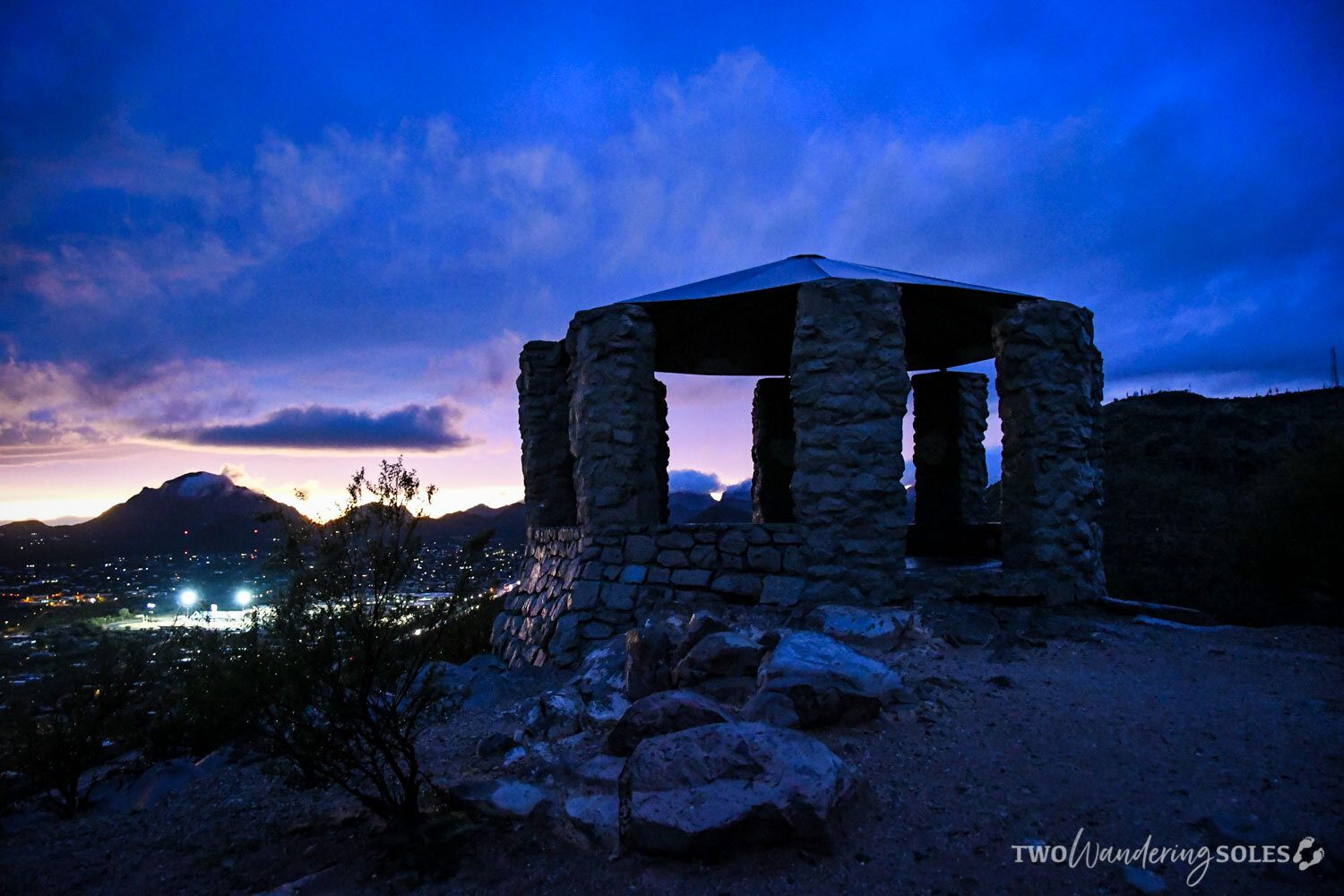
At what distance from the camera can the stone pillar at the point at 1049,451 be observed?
7.37 meters

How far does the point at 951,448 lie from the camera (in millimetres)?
11844

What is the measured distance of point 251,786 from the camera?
5.10m

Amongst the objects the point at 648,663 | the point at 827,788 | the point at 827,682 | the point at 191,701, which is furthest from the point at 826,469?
the point at 191,701

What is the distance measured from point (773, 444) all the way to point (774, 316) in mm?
2926

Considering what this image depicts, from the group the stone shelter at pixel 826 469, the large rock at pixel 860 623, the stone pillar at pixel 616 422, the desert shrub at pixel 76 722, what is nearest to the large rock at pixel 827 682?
the large rock at pixel 860 623

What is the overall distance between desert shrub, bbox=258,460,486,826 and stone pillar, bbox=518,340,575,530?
216 inches

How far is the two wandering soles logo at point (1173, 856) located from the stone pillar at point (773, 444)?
30.5 ft

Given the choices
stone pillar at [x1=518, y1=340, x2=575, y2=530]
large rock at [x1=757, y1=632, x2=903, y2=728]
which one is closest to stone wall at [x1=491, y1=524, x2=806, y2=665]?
large rock at [x1=757, y1=632, x2=903, y2=728]

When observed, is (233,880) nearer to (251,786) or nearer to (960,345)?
(251,786)

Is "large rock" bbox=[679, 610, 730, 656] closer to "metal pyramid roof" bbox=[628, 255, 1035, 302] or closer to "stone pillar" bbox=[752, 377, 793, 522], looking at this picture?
"metal pyramid roof" bbox=[628, 255, 1035, 302]

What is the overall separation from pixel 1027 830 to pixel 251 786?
5.12 meters

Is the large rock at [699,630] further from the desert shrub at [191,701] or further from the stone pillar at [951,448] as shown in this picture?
the stone pillar at [951,448]

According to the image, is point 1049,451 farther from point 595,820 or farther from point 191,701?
point 191,701

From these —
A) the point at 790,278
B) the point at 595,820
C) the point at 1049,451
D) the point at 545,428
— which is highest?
the point at 790,278
